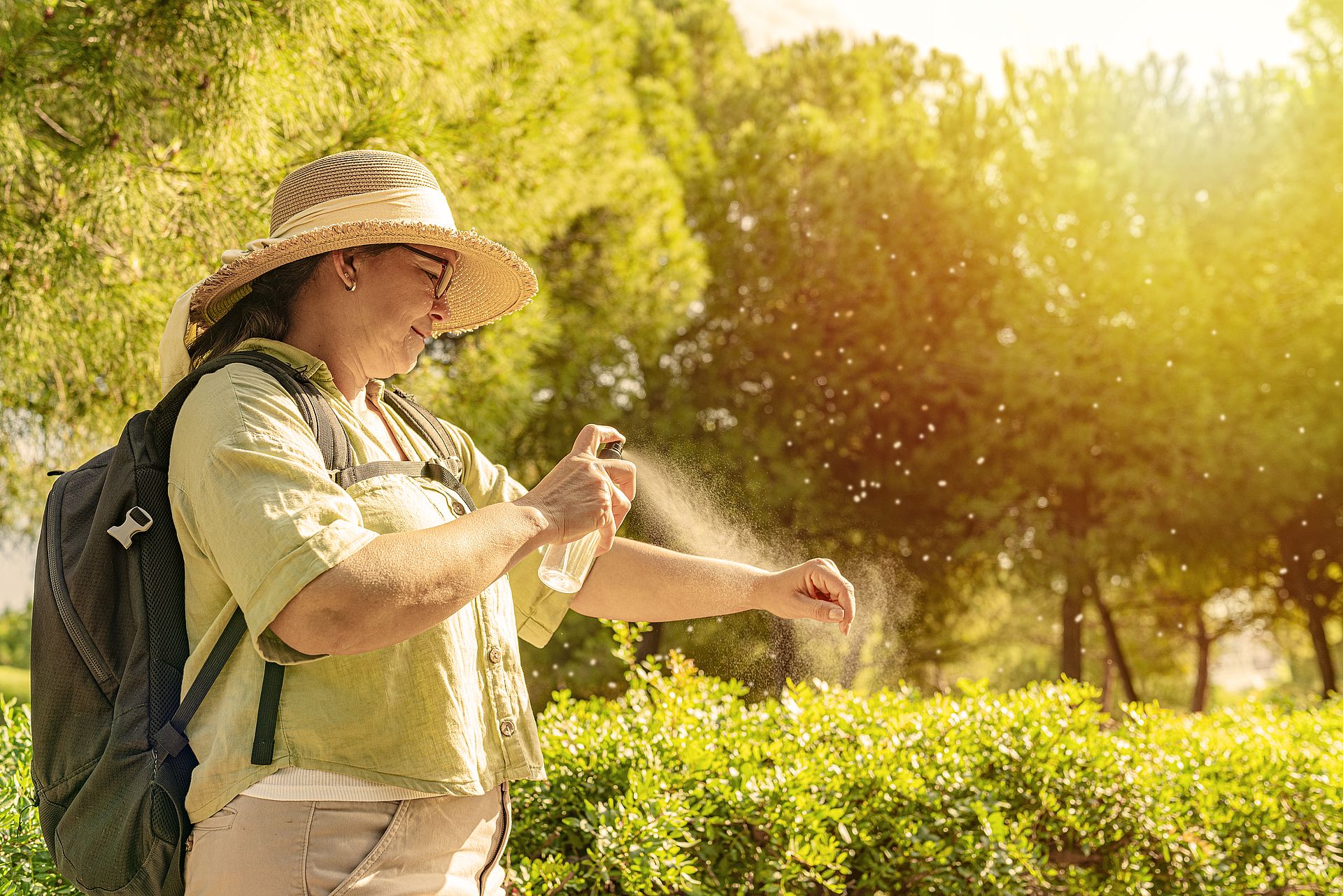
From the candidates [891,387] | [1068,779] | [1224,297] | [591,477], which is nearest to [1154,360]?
[1224,297]

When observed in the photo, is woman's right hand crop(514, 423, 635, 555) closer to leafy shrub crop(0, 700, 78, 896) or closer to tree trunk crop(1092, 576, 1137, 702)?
leafy shrub crop(0, 700, 78, 896)

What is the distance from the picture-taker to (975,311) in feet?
40.8

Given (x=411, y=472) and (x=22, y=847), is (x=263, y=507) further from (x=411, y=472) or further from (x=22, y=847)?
(x=22, y=847)

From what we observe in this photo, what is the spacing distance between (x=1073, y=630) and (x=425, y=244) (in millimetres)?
12063

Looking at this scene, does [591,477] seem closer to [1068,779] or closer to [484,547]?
[484,547]

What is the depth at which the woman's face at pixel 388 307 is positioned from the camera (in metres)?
1.83

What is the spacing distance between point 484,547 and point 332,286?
0.62 meters

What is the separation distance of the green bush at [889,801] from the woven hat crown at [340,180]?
184cm

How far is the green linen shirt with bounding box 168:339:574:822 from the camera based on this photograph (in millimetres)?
1423

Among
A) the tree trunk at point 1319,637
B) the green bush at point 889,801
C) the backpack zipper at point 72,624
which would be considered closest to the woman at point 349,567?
the backpack zipper at point 72,624

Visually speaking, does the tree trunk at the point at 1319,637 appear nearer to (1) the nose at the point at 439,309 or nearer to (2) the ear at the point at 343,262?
(1) the nose at the point at 439,309

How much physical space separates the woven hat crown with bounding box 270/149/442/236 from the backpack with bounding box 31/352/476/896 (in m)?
0.39

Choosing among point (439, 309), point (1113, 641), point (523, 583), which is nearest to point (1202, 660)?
point (1113, 641)

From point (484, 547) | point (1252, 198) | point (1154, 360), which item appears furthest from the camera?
point (1252, 198)
